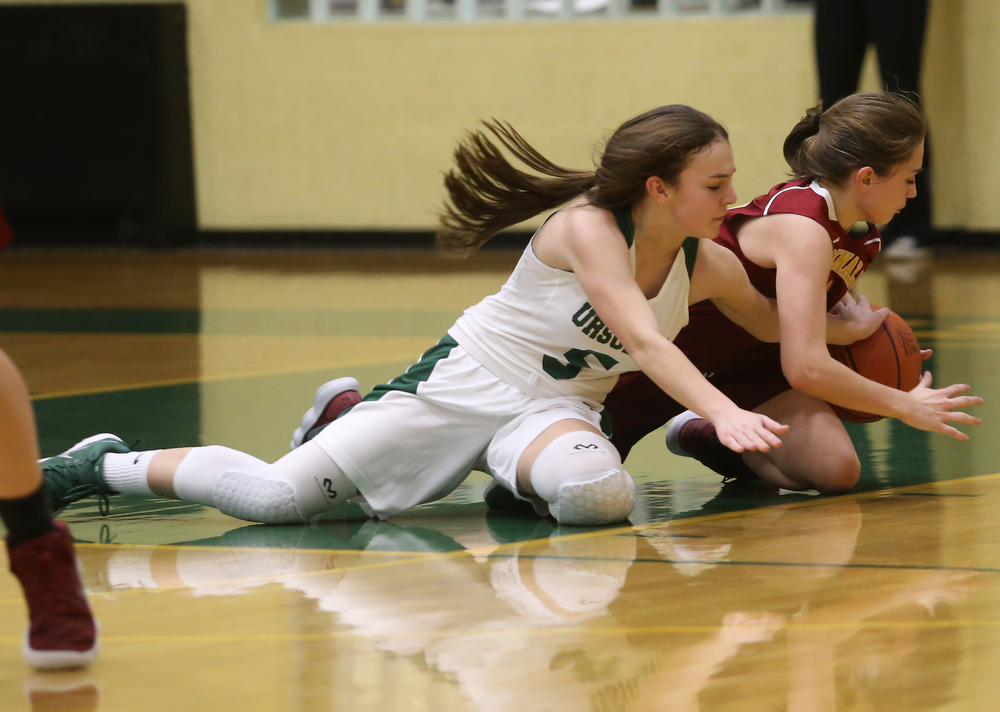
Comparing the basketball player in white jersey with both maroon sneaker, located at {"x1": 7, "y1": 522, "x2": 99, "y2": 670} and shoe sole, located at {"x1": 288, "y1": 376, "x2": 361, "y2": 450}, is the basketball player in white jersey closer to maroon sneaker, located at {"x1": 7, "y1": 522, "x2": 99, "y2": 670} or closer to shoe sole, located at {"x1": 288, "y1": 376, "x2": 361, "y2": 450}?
shoe sole, located at {"x1": 288, "y1": 376, "x2": 361, "y2": 450}

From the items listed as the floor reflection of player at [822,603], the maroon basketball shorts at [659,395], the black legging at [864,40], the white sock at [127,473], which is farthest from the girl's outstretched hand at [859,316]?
the black legging at [864,40]

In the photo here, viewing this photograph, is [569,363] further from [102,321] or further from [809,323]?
[102,321]

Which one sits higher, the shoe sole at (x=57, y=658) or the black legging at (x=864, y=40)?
the black legging at (x=864, y=40)

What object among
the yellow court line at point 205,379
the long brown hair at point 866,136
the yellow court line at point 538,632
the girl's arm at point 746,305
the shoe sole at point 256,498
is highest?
the long brown hair at point 866,136

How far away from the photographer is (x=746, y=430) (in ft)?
7.14

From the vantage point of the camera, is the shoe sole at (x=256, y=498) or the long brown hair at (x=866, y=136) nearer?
the shoe sole at (x=256, y=498)

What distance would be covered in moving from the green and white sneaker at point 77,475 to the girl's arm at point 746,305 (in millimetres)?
1057

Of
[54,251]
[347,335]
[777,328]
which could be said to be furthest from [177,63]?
[777,328]

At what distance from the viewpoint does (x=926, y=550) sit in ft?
7.00

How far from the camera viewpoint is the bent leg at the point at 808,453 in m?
2.54

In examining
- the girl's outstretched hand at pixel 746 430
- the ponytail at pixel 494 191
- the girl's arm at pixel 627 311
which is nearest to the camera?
the girl's outstretched hand at pixel 746 430

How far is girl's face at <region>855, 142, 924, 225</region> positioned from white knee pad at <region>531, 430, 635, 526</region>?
68 cm

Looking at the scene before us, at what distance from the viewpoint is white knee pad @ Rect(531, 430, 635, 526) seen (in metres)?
2.29

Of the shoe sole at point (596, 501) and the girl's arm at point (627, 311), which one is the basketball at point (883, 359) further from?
the shoe sole at point (596, 501)
